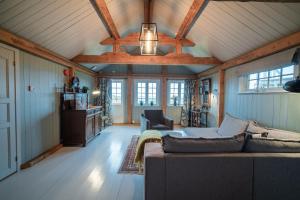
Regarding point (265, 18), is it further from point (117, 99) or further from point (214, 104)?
point (117, 99)

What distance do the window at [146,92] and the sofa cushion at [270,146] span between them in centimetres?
594

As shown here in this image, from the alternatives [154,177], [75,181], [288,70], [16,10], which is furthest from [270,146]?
[16,10]

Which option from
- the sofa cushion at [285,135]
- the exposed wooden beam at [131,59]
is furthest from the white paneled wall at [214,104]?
the sofa cushion at [285,135]

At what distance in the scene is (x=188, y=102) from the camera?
753cm

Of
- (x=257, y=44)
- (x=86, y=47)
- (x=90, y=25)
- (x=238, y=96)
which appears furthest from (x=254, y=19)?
(x=86, y=47)

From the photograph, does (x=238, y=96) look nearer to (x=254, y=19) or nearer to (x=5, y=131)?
(x=254, y=19)

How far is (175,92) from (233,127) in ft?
14.8

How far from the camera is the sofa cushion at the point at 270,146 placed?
1.90 metres

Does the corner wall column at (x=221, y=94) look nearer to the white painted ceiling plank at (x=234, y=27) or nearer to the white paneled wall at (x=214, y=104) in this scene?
the white paneled wall at (x=214, y=104)

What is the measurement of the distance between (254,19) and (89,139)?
448 centimetres

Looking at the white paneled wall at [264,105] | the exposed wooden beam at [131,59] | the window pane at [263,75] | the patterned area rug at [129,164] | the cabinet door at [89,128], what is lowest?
Answer: the patterned area rug at [129,164]

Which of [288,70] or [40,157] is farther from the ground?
[288,70]

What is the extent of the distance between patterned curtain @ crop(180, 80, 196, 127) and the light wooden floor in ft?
14.0

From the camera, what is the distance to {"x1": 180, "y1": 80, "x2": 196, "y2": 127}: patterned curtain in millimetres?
7500
